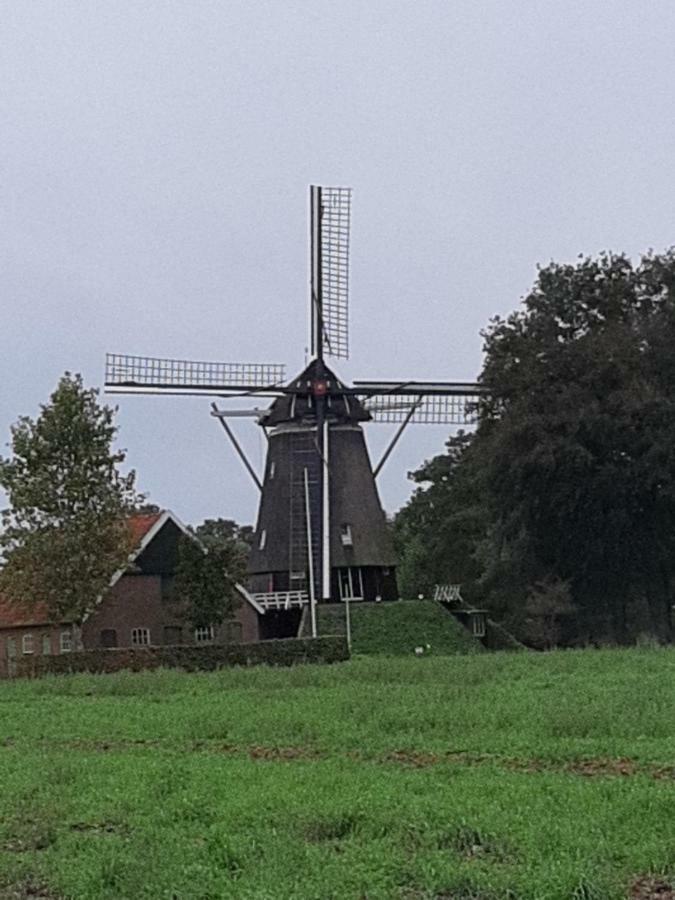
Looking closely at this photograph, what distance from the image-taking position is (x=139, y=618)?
2144 inches

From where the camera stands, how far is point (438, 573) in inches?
2726

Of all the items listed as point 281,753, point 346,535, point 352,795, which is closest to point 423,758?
point 281,753

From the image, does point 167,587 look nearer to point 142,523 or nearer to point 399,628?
point 142,523

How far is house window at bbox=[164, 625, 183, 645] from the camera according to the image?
2143 inches

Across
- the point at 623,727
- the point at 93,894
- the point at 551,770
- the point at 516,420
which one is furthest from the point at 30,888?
the point at 516,420

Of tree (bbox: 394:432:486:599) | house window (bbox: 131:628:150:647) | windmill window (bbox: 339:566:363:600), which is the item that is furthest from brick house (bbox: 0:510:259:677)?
tree (bbox: 394:432:486:599)

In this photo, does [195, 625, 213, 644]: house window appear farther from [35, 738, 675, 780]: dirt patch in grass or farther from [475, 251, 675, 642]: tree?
[35, 738, 675, 780]: dirt patch in grass

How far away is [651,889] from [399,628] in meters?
45.2

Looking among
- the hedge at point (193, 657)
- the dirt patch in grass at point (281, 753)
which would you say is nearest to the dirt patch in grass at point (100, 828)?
the dirt patch in grass at point (281, 753)

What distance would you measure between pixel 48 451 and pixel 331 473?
12.0 metres

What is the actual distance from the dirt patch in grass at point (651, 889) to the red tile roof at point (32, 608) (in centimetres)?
4134

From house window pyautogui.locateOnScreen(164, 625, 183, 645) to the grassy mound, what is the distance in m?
5.11

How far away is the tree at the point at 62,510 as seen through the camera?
158 feet

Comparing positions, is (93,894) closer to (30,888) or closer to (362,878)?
(30,888)
